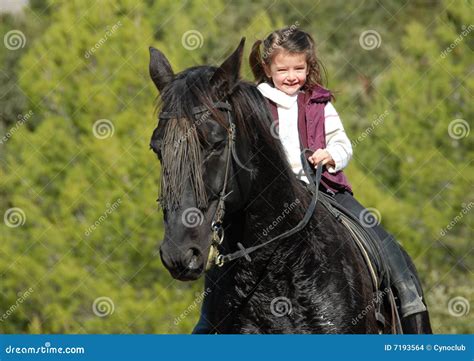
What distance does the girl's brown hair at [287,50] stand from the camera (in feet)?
23.1

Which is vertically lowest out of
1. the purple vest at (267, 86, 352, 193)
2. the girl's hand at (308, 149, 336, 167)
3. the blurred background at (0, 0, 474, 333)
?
the blurred background at (0, 0, 474, 333)

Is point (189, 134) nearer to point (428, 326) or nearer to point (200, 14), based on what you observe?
point (428, 326)

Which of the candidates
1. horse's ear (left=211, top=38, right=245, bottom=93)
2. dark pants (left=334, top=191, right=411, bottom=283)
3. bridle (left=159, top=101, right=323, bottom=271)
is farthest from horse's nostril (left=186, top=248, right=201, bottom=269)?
dark pants (left=334, top=191, right=411, bottom=283)

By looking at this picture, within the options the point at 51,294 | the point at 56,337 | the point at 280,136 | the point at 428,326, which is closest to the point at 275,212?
the point at 280,136

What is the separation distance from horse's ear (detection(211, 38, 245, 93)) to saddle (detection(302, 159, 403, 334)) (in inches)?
36.8

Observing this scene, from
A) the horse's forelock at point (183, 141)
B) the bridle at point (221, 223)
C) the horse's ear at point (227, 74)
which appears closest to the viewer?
the horse's forelock at point (183, 141)

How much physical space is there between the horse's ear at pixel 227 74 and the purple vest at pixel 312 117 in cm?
77

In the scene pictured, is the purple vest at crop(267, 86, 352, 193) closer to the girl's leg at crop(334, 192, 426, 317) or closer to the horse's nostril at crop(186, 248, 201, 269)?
the girl's leg at crop(334, 192, 426, 317)

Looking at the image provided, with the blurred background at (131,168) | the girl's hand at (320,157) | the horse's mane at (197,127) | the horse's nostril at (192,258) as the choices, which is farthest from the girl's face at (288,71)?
the blurred background at (131,168)

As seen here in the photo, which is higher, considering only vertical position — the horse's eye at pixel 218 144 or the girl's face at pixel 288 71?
the girl's face at pixel 288 71

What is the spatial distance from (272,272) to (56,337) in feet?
8.45

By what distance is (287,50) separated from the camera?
702cm

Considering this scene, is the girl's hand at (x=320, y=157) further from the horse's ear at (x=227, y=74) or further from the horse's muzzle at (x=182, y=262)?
the horse's muzzle at (x=182, y=262)

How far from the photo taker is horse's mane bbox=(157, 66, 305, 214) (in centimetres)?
571
